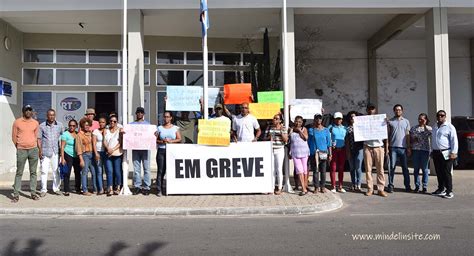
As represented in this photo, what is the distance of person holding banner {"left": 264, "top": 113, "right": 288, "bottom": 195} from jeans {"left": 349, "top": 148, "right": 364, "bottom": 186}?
5.68 feet

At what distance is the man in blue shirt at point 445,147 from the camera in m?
9.13

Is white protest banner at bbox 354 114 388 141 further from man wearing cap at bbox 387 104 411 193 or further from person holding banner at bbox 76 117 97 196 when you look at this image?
person holding banner at bbox 76 117 97 196

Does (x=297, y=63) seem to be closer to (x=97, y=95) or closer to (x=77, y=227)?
(x=97, y=95)

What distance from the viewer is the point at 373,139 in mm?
9492

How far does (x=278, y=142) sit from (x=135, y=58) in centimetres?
497

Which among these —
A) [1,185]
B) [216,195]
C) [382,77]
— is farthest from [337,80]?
[1,185]

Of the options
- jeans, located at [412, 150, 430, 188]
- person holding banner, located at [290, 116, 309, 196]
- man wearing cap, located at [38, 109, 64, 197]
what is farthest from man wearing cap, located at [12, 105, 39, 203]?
jeans, located at [412, 150, 430, 188]

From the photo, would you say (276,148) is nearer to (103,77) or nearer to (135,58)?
(135,58)

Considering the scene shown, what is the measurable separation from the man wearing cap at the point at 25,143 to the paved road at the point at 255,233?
1.47 meters

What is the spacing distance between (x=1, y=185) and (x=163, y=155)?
4832 mm

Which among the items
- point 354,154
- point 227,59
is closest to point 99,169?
point 354,154

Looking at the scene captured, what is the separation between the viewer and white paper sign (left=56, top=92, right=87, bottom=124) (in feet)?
50.3

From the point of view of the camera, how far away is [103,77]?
15.6 m

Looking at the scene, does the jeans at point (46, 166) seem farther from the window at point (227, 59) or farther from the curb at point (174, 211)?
the window at point (227, 59)
